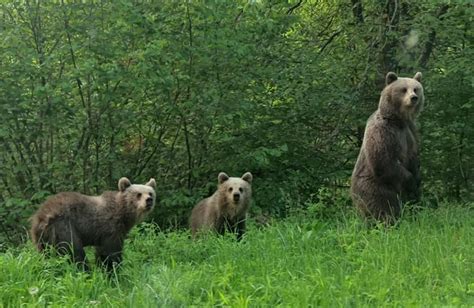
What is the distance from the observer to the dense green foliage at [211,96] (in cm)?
1019

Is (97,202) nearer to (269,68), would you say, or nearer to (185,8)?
(185,8)

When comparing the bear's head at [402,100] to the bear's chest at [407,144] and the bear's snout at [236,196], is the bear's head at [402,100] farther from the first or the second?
the bear's snout at [236,196]

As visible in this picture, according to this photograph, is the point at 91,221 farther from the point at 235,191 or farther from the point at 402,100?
the point at 402,100

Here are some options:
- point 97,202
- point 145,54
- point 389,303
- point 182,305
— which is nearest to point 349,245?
point 389,303

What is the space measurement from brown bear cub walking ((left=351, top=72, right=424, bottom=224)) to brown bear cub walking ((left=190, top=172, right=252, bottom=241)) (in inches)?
79.6

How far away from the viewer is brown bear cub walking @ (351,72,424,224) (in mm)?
8070

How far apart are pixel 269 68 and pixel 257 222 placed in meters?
3.06

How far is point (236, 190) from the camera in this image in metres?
9.73

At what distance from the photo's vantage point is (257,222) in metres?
10.6

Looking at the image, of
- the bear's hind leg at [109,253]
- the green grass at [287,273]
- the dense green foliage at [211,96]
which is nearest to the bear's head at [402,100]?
the green grass at [287,273]

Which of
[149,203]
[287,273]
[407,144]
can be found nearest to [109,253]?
[149,203]

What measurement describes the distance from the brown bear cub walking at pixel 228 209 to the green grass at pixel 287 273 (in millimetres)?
1628

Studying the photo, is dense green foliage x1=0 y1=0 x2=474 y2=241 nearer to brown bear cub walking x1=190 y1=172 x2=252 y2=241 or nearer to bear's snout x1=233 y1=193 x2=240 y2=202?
brown bear cub walking x1=190 y1=172 x2=252 y2=241

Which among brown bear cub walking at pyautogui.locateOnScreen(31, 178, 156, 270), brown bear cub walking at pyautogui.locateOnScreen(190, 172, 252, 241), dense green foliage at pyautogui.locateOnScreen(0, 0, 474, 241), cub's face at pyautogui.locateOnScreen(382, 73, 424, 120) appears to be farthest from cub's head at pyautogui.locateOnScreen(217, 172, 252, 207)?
cub's face at pyautogui.locateOnScreen(382, 73, 424, 120)
